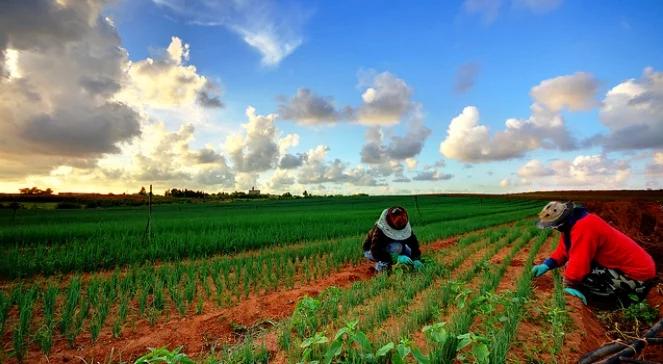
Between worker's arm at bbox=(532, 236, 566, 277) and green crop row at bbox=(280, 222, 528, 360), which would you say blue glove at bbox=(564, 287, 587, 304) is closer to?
worker's arm at bbox=(532, 236, 566, 277)

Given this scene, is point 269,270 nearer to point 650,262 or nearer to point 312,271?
point 312,271

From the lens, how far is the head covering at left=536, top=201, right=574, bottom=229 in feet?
16.5

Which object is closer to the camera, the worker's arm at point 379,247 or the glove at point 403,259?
the glove at point 403,259

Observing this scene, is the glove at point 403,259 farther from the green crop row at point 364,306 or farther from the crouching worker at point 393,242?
the green crop row at point 364,306

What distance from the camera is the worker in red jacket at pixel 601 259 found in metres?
4.87

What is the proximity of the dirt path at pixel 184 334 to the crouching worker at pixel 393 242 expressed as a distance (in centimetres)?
167

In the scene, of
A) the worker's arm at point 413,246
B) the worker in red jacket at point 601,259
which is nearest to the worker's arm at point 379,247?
the worker's arm at point 413,246

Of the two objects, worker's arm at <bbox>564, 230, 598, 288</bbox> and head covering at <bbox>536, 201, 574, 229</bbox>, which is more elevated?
head covering at <bbox>536, 201, 574, 229</bbox>

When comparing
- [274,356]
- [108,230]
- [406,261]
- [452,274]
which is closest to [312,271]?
[406,261]

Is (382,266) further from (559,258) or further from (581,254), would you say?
(581,254)

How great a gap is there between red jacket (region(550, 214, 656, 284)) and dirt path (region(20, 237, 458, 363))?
401 cm

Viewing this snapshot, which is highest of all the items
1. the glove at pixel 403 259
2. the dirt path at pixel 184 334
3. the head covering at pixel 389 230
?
the head covering at pixel 389 230

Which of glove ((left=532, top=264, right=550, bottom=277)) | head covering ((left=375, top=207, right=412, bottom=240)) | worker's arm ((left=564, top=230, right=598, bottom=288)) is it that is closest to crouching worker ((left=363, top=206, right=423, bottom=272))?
head covering ((left=375, top=207, right=412, bottom=240))

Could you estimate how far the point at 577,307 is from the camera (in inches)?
192
